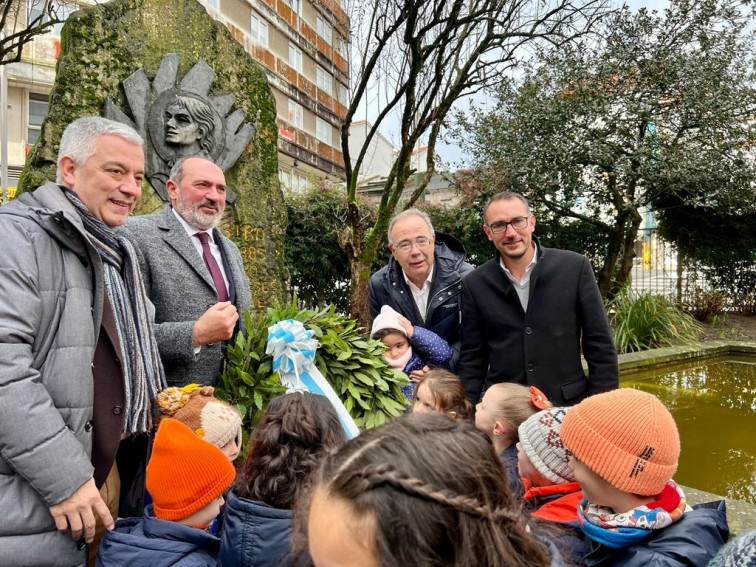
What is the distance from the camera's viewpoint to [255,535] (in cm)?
151

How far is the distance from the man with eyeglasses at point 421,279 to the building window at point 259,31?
946 inches

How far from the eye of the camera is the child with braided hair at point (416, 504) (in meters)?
0.79

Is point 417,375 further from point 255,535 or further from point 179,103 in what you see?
point 179,103

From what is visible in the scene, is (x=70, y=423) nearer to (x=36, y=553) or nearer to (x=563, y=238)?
(x=36, y=553)

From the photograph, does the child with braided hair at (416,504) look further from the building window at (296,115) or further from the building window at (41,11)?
the building window at (296,115)

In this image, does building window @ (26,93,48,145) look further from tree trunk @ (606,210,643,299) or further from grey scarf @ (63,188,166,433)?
grey scarf @ (63,188,166,433)

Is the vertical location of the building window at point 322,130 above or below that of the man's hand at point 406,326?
above

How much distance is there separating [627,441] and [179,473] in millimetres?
1332

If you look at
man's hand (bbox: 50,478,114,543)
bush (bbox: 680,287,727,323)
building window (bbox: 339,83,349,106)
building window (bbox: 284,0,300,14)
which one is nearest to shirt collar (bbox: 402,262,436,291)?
man's hand (bbox: 50,478,114,543)

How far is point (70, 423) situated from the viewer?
1.58 metres

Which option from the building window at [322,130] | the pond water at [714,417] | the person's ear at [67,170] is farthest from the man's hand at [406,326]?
the building window at [322,130]

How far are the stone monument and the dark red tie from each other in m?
0.91

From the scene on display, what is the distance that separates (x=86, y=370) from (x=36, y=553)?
0.52m

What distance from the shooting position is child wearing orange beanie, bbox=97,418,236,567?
151 centimetres
